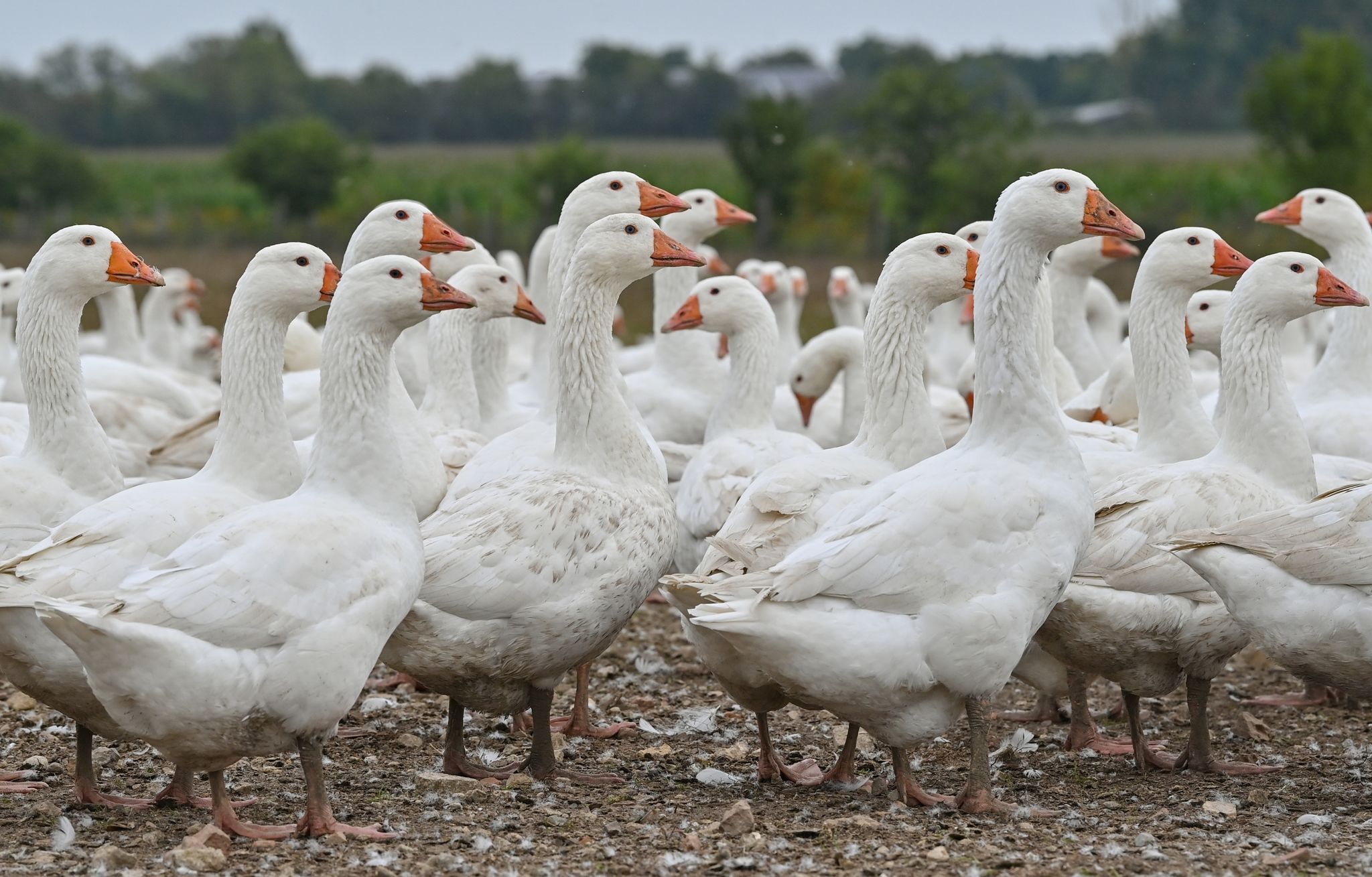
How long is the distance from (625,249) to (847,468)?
151 cm

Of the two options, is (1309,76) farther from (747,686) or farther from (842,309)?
(747,686)

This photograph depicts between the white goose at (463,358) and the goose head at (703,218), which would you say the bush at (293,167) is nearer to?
the goose head at (703,218)

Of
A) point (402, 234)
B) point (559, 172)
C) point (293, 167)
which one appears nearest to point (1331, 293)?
point (402, 234)

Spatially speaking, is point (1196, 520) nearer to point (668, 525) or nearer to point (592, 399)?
point (668, 525)

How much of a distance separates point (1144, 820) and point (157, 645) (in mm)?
3783

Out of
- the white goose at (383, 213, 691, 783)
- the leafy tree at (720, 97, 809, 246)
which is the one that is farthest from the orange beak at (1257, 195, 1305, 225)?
the leafy tree at (720, 97, 809, 246)

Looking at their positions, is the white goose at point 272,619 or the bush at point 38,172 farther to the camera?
the bush at point 38,172

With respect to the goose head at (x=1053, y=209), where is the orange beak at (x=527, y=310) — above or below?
below

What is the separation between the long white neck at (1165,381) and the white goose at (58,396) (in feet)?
16.9

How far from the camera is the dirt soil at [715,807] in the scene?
5500 mm

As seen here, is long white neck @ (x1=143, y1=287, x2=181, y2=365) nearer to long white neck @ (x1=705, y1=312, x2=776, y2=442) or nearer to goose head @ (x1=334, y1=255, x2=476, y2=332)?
long white neck @ (x1=705, y1=312, x2=776, y2=442)

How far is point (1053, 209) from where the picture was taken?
6.36 metres

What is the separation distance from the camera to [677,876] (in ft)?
17.8

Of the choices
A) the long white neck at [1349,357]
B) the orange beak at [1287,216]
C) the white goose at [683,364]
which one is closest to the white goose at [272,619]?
the white goose at [683,364]
